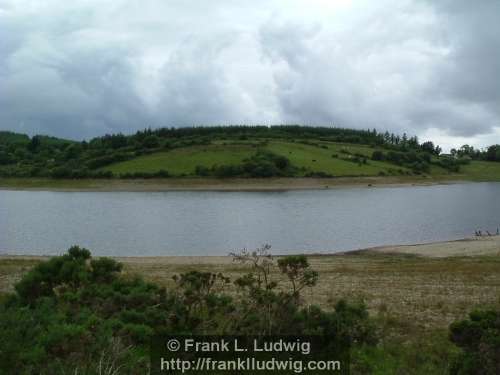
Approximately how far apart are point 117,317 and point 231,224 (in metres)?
37.0

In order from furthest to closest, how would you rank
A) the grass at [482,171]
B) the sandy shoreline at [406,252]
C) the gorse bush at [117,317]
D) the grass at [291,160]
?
the grass at [482,171] < the grass at [291,160] < the sandy shoreline at [406,252] < the gorse bush at [117,317]

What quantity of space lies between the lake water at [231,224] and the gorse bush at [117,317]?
2231cm

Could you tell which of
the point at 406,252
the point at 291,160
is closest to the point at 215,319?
the point at 406,252

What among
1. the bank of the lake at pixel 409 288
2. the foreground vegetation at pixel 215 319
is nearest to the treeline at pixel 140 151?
the bank of the lake at pixel 409 288

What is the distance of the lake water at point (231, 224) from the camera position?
3384 centimetres

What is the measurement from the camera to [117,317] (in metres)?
7.06

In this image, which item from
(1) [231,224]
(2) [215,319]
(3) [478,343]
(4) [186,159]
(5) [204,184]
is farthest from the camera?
(4) [186,159]

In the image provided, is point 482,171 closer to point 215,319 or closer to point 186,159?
point 186,159

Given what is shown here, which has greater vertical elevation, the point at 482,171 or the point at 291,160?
the point at 291,160

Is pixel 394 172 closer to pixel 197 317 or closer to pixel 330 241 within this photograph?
pixel 330 241

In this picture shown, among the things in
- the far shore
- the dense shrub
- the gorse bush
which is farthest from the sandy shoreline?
the far shore

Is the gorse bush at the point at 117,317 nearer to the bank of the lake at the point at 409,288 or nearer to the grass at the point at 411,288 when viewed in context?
the bank of the lake at the point at 409,288

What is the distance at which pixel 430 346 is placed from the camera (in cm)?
787

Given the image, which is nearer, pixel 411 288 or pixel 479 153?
pixel 411 288
